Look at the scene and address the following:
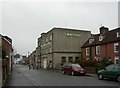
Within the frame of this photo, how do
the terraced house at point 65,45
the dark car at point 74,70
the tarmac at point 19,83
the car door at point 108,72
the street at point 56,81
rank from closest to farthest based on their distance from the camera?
the tarmac at point 19,83, the street at point 56,81, the car door at point 108,72, the dark car at point 74,70, the terraced house at point 65,45

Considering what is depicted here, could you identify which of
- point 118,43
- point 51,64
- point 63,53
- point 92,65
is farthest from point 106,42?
point 51,64

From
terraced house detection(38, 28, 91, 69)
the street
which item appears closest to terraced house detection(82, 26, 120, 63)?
terraced house detection(38, 28, 91, 69)

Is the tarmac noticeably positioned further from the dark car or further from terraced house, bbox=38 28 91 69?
terraced house, bbox=38 28 91 69

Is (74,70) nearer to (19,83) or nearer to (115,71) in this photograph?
(115,71)


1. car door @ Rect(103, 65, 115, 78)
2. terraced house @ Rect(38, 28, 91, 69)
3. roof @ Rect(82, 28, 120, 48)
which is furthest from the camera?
terraced house @ Rect(38, 28, 91, 69)

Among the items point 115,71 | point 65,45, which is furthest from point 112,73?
point 65,45

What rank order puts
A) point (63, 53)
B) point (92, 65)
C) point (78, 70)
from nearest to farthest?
1. point (78, 70)
2. point (92, 65)
3. point (63, 53)

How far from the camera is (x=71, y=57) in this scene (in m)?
56.7

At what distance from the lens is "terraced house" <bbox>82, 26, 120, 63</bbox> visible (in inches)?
1529

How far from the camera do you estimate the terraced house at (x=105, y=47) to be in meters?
38.8

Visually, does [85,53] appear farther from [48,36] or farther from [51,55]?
[48,36]

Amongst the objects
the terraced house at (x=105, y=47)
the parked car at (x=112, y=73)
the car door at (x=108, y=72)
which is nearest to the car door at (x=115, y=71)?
the parked car at (x=112, y=73)

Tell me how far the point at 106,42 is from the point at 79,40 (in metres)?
16.6

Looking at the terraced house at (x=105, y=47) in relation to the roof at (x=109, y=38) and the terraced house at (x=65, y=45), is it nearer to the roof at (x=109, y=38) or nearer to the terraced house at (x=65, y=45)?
the roof at (x=109, y=38)
